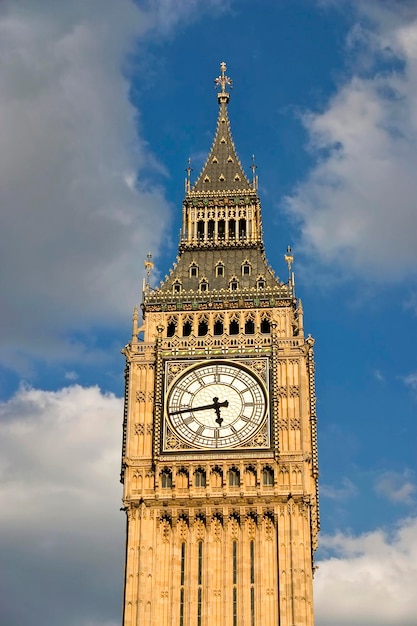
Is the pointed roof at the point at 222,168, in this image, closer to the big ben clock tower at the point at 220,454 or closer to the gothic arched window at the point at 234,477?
the big ben clock tower at the point at 220,454

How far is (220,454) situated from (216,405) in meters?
2.18

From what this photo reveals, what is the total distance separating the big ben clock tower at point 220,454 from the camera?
5278 cm

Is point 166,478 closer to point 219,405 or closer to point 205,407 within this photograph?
point 205,407

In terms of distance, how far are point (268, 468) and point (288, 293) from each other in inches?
359

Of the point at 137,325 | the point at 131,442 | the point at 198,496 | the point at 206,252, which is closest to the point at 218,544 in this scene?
the point at 198,496

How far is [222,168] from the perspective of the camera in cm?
6738

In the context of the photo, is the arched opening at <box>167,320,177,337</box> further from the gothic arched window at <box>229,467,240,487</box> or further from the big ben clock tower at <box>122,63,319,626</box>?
the gothic arched window at <box>229,467,240,487</box>

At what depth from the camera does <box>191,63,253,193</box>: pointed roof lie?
218ft

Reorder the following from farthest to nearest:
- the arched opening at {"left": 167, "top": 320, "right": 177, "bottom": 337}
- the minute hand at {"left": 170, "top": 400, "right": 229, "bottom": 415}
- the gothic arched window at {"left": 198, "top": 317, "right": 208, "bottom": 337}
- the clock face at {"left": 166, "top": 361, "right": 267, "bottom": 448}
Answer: the arched opening at {"left": 167, "top": 320, "right": 177, "bottom": 337}
the gothic arched window at {"left": 198, "top": 317, "right": 208, "bottom": 337}
the minute hand at {"left": 170, "top": 400, "right": 229, "bottom": 415}
the clock face at {"left": 166, "top": 361, "right": 267, "bottom": 448}

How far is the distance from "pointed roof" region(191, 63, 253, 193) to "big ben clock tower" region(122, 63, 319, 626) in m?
5.67

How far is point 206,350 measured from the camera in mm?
58000

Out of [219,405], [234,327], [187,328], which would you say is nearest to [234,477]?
[219,405]

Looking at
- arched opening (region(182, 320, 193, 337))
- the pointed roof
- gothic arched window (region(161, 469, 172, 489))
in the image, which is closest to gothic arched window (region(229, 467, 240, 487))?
gothic arched window (region(161, 469, 172, 489))

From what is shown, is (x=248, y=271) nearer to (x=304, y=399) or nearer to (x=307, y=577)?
(x=304, y=399)
